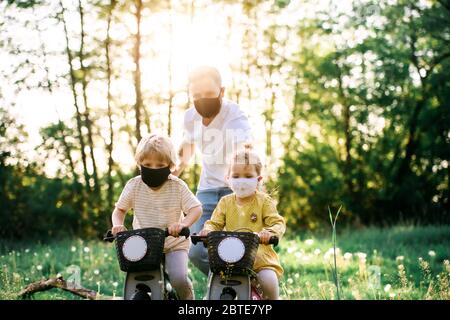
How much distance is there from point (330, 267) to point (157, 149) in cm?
329

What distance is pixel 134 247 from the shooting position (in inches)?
166

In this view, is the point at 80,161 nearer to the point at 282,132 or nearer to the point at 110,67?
the point at 110,67

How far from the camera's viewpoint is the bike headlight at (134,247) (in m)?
4.20

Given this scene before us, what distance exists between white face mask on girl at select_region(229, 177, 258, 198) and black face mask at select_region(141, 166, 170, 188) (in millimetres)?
502

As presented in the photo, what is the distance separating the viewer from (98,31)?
1683 centimetres

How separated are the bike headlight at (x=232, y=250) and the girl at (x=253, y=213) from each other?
448 millimetres

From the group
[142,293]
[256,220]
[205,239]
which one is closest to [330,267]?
[256,220]

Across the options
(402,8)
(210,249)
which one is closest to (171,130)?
(402,8)

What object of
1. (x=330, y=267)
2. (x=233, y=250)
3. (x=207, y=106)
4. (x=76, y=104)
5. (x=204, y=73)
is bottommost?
(x=330, y=267)

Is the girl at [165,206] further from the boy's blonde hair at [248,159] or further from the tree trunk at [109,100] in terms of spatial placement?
the tree trunk at [109,100]

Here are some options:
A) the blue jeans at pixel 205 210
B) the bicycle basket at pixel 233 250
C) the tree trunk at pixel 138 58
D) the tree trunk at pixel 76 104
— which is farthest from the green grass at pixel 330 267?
the tree trunk at pixel 138 58

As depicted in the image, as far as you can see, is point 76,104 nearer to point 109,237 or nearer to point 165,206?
point 165,206

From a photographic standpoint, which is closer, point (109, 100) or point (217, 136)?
point (217, 136)

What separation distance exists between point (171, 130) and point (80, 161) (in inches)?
111
